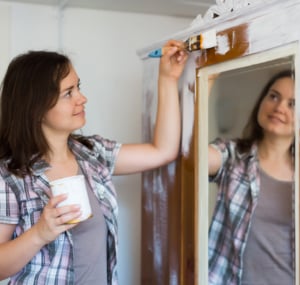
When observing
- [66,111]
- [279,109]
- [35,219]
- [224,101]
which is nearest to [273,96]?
[279,109]

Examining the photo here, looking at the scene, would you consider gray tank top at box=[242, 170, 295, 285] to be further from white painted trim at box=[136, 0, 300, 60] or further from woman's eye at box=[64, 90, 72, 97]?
woman's eye at box=[64, 90, 72, 97]

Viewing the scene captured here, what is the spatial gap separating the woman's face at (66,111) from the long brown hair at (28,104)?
16 mm

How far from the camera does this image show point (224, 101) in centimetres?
126

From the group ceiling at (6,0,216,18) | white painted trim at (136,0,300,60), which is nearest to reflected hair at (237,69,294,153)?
white painted trim at (136,0,300,60)

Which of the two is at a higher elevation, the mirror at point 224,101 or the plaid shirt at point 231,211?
the mirror at point 224,101

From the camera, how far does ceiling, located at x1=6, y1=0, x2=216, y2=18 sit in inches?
75.2

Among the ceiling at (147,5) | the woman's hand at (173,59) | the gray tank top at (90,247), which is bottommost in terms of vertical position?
the gray tank top at (90,247)

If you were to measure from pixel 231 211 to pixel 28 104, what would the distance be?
1.97ft

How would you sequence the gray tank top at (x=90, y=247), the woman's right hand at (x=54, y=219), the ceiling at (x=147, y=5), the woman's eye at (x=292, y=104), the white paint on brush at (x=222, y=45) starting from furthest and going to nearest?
the ceiling at (x=147, y=5) → the gray tank top at (x=90, y=247) → the white paint on brush at (x=222, y=45) → the woman's right hand at (x=54, y=219) → the woman's eye at (x=292, y=104)

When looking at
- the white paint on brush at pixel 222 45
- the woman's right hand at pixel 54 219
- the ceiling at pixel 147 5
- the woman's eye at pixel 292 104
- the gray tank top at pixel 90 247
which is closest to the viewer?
the woman's eye at pixel 292 104

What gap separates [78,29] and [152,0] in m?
0.33

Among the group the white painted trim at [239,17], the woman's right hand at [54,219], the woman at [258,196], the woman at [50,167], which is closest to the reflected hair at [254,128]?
the woman at [258,196]

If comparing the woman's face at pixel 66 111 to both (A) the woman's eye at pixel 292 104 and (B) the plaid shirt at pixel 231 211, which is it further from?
(A) the woman's eye at pixel 292 104

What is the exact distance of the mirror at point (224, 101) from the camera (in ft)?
3.60
